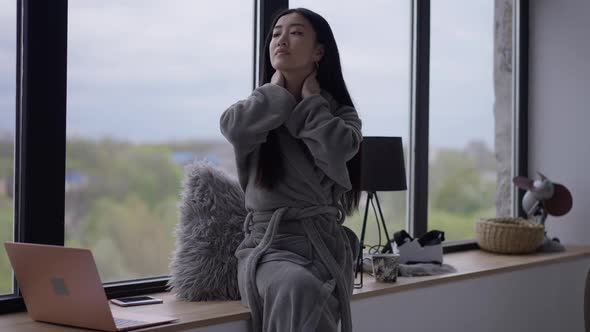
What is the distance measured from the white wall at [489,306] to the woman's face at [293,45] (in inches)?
30.3

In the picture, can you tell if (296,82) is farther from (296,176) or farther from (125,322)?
(125,322)

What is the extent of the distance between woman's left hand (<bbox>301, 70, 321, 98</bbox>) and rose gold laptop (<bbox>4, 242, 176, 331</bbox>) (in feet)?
2.48

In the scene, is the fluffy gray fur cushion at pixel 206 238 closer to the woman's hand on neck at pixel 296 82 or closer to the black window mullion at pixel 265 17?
the woman's hand on neck at pixel 296 82

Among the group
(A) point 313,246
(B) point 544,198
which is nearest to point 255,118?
(A) point 313,246

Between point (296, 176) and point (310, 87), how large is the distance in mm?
273

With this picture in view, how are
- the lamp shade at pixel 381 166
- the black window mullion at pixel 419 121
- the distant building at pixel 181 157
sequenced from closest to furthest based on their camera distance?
the distant building at pixel 181 157 < the lamp shade at pixel 381 166 < the black window mullion at pixel 419 121

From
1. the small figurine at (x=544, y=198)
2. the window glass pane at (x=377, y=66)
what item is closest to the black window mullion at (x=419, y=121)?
the window glass pane at (x=377, y=66)

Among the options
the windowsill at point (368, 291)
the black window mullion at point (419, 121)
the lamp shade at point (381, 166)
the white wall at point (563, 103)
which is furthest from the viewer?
the white wall at point (563, 103)

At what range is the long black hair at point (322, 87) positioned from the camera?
219cm

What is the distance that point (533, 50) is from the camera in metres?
4.34

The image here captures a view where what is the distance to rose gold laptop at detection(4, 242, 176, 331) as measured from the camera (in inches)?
74.5

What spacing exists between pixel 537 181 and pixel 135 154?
89.9 inches

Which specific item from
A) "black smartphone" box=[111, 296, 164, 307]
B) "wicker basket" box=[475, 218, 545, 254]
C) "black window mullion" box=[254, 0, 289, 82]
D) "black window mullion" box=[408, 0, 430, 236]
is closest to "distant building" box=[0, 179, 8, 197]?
"black smartphone" box=[111, 296, 164, 307]

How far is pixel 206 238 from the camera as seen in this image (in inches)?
93.3
